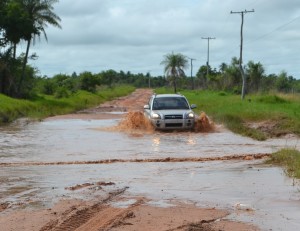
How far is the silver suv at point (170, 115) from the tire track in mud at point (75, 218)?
41.2ft

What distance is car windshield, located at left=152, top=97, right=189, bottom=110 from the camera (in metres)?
21.2

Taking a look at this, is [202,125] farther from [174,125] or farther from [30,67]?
[30,67]

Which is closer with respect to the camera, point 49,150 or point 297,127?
point 49,150

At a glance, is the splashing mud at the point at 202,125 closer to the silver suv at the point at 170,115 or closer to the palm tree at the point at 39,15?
the silver suv at the point at 170,115

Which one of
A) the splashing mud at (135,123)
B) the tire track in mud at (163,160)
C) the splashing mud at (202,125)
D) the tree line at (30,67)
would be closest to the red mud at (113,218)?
the tire track in mud at (163,160)

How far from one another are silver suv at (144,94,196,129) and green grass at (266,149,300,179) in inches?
310

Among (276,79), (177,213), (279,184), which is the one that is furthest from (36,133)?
(276,79)

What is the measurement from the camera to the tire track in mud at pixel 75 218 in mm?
6117

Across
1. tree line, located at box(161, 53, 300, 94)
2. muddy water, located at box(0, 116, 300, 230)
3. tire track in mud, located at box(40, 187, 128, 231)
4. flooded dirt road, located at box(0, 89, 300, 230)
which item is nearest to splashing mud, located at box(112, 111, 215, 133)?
muddy water, located at box(0, 116, 300, 230)

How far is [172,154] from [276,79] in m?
67.4

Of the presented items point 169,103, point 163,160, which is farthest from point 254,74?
point 163,160

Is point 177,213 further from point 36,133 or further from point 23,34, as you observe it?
point 23,34

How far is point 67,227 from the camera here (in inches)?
241

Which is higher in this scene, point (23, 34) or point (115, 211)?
point (23, 34)
